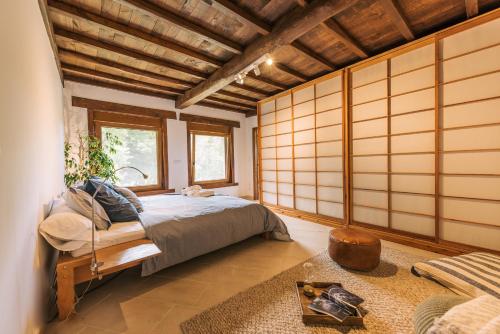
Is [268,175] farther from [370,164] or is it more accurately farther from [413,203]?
[413,203]

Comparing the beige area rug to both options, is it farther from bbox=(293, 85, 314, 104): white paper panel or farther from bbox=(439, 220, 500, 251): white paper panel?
bbox=(293, 85, 314, 104): white paper panel

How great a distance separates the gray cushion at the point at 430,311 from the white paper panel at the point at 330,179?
236 cm

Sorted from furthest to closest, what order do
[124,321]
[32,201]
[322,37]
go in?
[322,37]
[124,321]
[32,201]

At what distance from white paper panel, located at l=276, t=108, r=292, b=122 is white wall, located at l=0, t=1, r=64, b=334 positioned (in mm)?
3429

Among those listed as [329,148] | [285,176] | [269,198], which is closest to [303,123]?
[329,148]

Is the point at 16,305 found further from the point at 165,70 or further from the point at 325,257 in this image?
the point at 165,70

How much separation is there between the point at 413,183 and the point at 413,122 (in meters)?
0.75

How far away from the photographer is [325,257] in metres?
2.22

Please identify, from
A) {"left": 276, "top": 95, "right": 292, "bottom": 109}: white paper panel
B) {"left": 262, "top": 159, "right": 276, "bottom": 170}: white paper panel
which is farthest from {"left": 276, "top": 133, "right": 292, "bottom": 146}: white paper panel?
{"left": 276, "top": 95, "right": 292, "bottom": 109}: white paper panel

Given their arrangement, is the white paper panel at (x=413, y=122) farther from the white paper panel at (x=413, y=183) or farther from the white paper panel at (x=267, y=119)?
the white paper panel at (x=267, y=119)

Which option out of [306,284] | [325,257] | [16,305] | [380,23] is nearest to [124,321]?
[16,305]

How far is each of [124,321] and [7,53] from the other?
5.46 feet

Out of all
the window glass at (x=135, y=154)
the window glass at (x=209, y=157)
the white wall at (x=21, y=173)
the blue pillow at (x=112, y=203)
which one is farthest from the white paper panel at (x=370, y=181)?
the window glass at (x=135, y=154)

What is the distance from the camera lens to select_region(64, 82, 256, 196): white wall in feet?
10.8
